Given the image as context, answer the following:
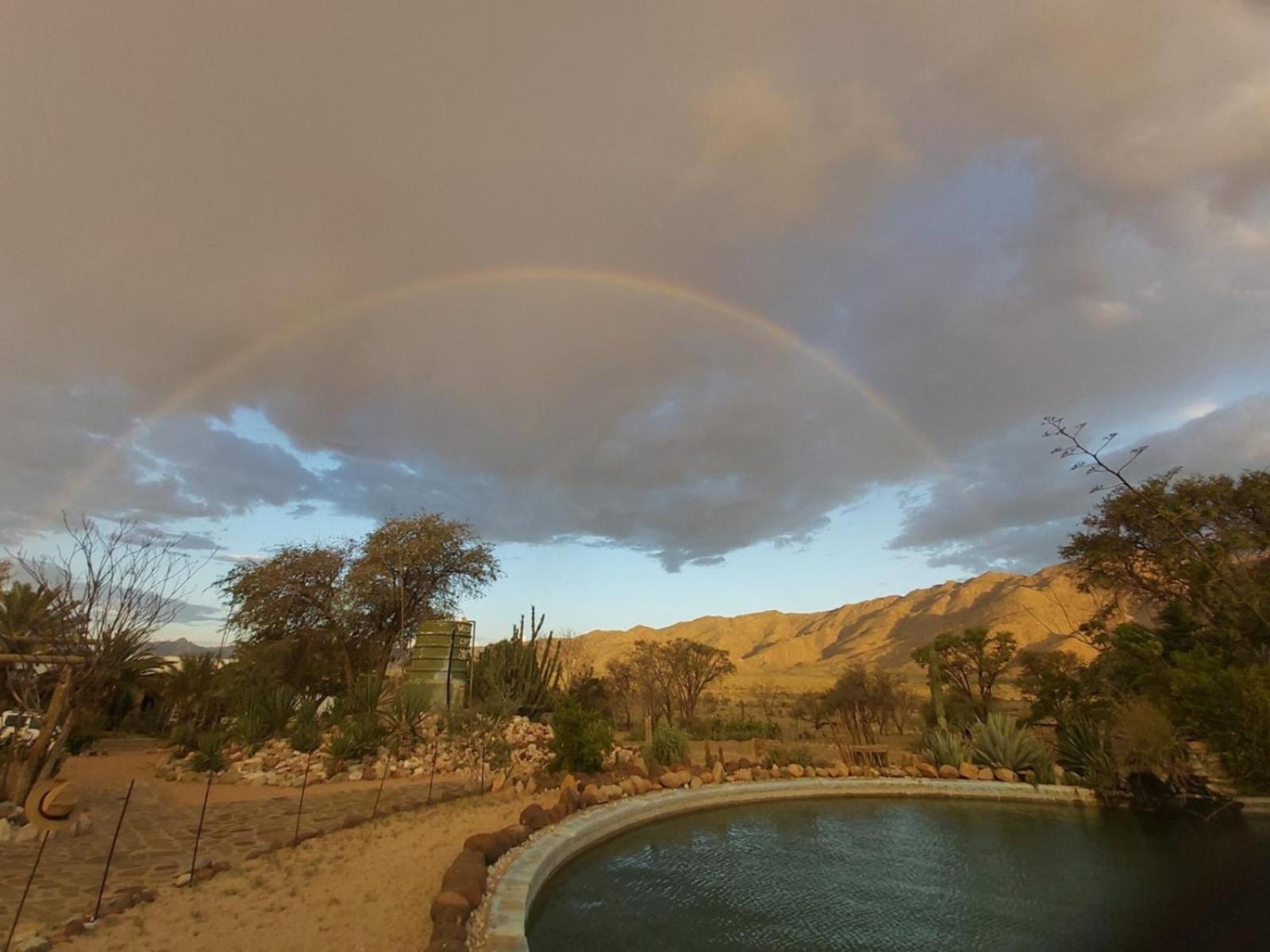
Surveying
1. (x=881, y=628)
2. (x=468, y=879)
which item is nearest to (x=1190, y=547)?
(x=468, y=879)

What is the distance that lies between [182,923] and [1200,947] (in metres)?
9.57

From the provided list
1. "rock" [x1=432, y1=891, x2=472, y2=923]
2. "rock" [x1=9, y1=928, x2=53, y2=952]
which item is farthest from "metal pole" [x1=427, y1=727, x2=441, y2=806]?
"rock" [x1=9, y1=928, x2=53, y2=952]

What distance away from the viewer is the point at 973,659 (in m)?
24.0

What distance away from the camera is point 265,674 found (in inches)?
738

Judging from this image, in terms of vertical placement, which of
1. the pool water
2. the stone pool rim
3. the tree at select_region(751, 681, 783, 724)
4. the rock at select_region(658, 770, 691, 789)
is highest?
the tree at select_region(751, 681, 783, 724)

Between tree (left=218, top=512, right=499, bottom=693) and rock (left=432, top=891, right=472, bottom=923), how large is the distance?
55.1 feet

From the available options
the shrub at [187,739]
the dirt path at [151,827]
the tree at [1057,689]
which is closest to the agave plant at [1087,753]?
the tree at [1057,689]

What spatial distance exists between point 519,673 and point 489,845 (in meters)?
11.8

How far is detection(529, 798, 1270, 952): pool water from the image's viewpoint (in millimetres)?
6379

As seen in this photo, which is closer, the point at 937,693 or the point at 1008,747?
the point at 1008,747

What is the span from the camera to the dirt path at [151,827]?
6.25 m

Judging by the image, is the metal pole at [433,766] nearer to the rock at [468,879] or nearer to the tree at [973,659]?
the rock at [468,879]

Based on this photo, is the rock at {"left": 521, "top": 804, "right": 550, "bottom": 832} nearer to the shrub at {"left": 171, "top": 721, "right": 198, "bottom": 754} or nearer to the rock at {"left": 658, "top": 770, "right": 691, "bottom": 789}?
the rock at {"left": 658, "top": 770, "right": 691, "bottom": 789}

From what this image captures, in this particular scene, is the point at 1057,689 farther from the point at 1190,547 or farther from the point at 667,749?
the point at 667,749
